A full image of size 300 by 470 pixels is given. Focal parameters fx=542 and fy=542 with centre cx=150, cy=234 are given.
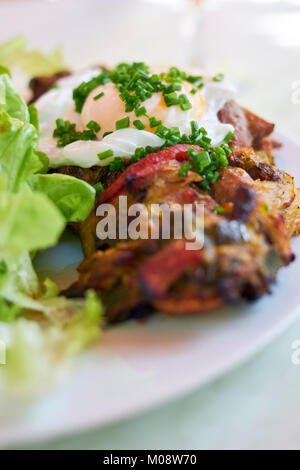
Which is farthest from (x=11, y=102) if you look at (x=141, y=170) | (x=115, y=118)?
(x=141, y=170)

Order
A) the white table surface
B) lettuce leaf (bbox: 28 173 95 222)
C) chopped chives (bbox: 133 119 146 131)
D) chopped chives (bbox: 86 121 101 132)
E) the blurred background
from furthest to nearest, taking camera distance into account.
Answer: the blurred background
chopped chives (bbox: 86 121 101 132)
chopped chives (bbox: 133 119 146 131)
lettuce leaf (bbox: 28 173 95 222)
the white table surface

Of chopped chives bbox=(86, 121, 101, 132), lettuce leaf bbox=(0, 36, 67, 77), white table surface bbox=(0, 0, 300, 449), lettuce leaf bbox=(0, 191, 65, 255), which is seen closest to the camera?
lettuce leaf bbox=(0, 191, 65, 255)

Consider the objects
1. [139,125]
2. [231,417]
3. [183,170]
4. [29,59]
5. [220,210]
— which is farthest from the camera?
→ [29,59]

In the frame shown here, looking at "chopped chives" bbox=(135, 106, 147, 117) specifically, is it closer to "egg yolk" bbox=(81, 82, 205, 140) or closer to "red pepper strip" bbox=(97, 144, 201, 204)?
"egg yolk" bbox=(81, 82, 205, 140)

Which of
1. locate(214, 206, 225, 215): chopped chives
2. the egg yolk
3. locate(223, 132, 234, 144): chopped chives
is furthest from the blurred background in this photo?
locate(214, 206, 225, 215): chopped chives

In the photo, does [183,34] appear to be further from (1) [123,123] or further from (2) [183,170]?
(2) [183,170]

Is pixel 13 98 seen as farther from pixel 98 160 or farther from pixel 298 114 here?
pixel 298 114
